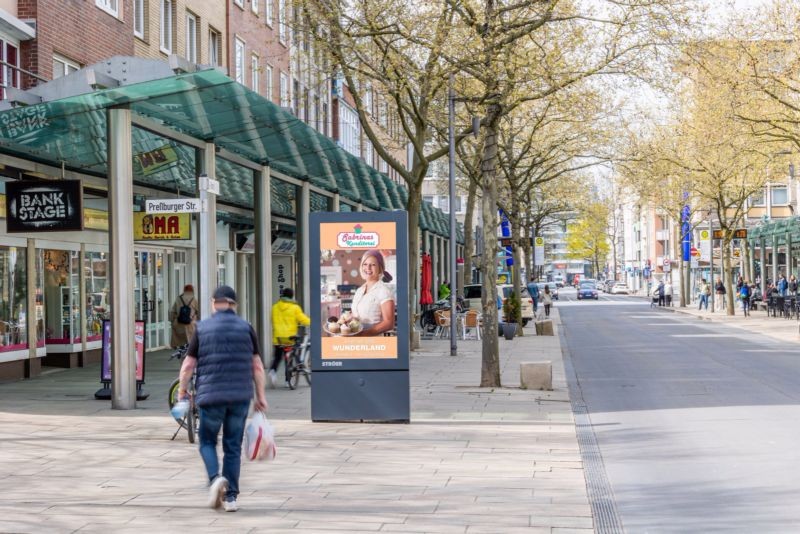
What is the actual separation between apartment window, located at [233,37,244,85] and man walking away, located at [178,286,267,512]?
84.3 feet

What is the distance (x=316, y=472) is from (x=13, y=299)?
43.5 feet

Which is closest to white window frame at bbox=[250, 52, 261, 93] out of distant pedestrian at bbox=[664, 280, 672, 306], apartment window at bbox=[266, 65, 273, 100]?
apartment window at bbox=[266, 65, 273, 100]

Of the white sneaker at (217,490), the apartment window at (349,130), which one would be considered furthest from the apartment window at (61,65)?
the apartment window at (349,130)

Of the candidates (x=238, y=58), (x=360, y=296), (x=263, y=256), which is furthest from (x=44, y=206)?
(x=238, y=58)

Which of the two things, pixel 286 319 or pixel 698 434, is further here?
pixel 286 319

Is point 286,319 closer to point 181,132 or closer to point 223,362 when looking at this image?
point 181,132

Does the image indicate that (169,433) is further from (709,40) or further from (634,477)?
(709,40)

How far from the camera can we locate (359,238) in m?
13.8

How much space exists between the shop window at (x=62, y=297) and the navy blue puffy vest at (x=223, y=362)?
16.1 m

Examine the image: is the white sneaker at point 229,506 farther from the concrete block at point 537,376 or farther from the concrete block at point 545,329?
the concrete block at point 545,329

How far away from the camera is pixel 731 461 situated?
1084cm

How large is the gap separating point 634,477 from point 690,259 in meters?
59.6

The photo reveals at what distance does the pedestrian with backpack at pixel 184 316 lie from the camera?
77.5 feet

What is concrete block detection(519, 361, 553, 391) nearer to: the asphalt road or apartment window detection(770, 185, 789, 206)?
the asphalt road
